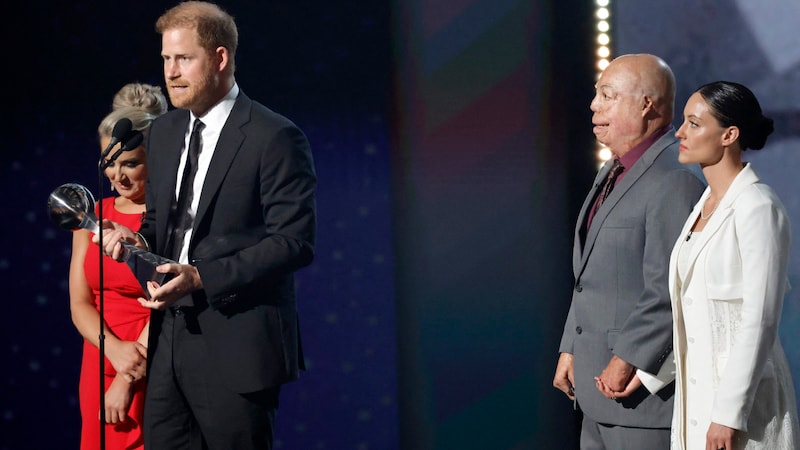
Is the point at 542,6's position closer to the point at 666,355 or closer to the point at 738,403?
the point at 666,355

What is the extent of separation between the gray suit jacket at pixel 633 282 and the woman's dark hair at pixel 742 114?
0.96ft

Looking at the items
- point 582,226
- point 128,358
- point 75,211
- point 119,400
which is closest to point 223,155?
point 75,211

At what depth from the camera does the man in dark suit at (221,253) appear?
2.63 metres

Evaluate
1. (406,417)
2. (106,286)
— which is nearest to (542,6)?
(406,417)

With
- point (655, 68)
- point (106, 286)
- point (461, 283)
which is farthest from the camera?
point (461, 283)

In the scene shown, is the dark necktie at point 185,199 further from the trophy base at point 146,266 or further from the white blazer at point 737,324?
the white blazer at point 737,324

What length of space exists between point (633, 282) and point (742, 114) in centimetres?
53

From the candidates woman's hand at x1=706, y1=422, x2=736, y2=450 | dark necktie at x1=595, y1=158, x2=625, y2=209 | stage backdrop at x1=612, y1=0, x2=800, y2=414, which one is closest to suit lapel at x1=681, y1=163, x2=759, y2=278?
woman's hand at x1=706, y1=422, x2=736, y2=450

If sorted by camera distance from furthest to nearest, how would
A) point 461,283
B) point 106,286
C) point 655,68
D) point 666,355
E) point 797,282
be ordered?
point 461,283
point 797,282
point 106,286
point 655,68
point 666,355

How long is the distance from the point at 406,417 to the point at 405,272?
0.57 m

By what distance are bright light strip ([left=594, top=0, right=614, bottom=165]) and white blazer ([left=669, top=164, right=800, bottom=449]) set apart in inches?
62.2

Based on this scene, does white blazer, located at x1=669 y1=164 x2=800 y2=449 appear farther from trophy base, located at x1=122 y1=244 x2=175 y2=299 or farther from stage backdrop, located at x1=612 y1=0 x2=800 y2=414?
stage backdrop, located at x1=612 y1=0 x2=800 y2=414

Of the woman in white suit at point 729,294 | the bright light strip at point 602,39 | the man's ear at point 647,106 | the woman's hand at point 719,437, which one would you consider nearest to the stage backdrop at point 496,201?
the bright light strip at point 602,39

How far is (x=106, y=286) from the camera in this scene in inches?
126
